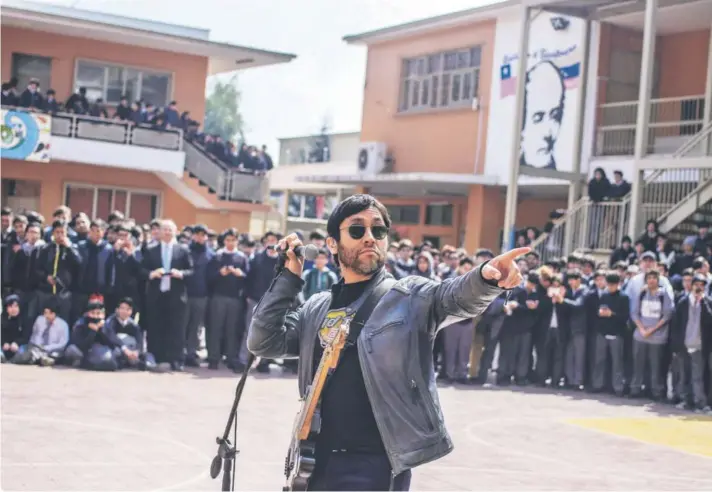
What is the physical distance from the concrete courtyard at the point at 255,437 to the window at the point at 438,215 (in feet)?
53.2

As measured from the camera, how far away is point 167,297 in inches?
530

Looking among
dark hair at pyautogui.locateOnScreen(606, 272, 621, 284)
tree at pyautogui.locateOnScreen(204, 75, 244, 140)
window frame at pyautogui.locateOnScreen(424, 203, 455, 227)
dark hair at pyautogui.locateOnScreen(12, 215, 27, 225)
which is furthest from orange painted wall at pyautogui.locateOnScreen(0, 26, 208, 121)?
tree at pyautogui.locateOnScreen(204, 75, 244, 140)

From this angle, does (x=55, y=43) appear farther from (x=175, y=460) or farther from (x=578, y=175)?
(x=175, y=460)

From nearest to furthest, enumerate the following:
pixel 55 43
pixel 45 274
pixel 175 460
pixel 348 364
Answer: pixel 348 364 → pixel 175 460 → pixel 45 274 → pixel 55 43

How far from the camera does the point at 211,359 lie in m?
14.0

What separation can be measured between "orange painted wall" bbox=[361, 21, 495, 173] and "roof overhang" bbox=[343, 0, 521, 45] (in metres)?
0.24

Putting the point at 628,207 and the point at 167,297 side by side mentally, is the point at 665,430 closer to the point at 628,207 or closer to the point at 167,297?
the point at 167,297

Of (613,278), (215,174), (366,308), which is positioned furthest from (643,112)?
(366,308)

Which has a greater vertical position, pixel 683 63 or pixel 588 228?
pixel 683 63

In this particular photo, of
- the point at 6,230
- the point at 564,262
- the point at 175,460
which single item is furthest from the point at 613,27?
the point at 175,460

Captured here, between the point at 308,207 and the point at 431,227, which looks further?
the point at 308,207

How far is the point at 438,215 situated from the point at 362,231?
85.2 ft

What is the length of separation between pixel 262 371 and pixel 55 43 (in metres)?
17.8

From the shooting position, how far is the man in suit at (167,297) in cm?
1341
